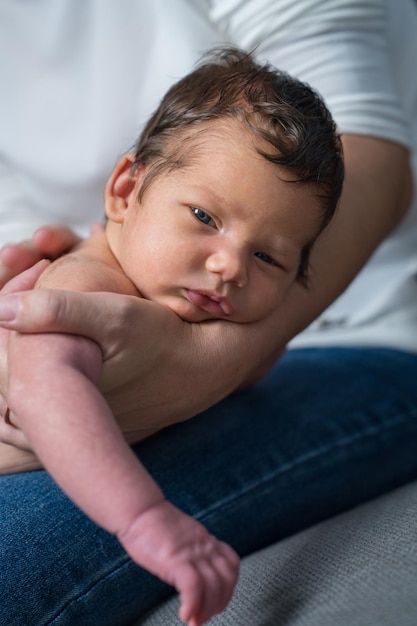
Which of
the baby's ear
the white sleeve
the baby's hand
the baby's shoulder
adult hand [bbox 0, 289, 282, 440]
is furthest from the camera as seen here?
the white sleeve

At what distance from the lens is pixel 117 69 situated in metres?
1.26

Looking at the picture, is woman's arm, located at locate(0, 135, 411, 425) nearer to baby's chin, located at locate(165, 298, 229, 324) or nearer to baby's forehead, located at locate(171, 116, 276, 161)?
baby's chin, located at locate(165, 298, 229, 324)

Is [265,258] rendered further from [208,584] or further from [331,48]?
[331,48]

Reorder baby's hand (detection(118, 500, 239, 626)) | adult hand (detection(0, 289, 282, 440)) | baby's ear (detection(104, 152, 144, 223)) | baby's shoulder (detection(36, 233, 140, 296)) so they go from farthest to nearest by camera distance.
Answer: baby's ear (detection(104, 152, 144, 223))
baby's shoulder (detection(36, 233, 140, 296))
adult hand (detection(0, 289, 282, 440))
baby's hand (detection(118, 500, 239, 626))

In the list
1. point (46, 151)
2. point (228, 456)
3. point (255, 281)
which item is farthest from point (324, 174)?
point (46, 151)

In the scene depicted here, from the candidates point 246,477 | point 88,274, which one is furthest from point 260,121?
point 246,477

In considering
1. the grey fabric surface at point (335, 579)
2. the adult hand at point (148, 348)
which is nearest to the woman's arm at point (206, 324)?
the adult hand at point (148, 348)

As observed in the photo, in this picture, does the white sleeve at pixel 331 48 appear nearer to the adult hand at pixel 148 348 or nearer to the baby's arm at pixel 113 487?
the adult hand at pixel 148 348

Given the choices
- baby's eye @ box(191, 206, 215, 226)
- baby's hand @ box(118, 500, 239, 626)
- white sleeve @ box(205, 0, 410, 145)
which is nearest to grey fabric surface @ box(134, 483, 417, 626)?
baby's hand @ box(118, 500, 239, 626)

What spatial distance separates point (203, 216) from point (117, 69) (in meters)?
0.53

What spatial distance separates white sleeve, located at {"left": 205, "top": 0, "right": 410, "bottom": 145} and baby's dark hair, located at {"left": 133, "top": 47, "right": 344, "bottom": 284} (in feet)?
0.87

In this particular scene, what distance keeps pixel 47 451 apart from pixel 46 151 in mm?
739

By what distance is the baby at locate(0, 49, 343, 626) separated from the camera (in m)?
0.65

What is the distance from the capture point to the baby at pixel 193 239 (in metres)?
0.65
